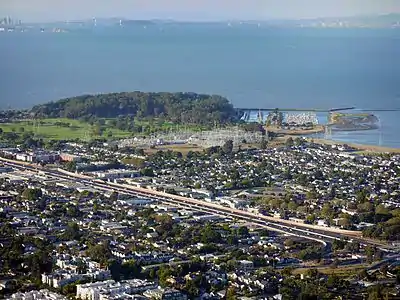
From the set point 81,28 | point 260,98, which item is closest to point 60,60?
point 260,98

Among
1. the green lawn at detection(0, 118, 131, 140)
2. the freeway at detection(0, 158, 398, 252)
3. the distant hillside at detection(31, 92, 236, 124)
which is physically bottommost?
the freeway at detection(0, 158, 398, 252)

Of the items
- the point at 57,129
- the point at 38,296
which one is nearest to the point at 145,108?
the point at 57,129

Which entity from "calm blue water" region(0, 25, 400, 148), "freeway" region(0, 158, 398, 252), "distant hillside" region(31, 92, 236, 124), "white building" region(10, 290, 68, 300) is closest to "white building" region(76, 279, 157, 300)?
"white building" region(10, 290, 68, 300)

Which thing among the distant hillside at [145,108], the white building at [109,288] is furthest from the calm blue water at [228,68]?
the white building at [109,288]

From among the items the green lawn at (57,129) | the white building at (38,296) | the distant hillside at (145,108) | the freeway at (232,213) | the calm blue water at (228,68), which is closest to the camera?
Answer: the white building at (38,296)

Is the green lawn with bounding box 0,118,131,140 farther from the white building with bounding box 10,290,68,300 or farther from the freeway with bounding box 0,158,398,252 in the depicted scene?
the white building with bounding box 10,290,68,300

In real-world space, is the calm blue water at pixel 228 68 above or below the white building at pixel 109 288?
above

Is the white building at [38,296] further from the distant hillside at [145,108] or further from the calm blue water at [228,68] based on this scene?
the distant hillside at [145,108]

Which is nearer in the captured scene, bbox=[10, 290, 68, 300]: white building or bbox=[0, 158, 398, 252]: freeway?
bbox=[10, 290, 68, 300]: white building
